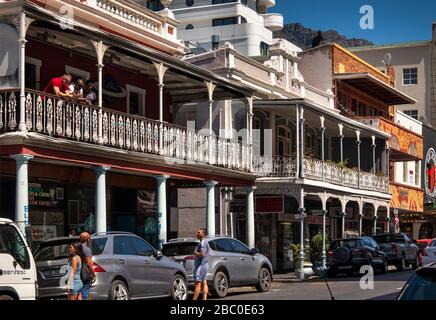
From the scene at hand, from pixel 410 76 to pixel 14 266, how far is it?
56.5 meters

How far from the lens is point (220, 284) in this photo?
20.7 meters

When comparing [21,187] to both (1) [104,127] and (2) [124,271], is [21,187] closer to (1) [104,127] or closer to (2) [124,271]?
(2) [124,271]

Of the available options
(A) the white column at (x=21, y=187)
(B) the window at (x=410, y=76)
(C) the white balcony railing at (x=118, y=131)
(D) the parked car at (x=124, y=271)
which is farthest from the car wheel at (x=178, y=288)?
(B) the window at (x=410, y=76)

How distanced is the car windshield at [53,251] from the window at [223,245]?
6.06m

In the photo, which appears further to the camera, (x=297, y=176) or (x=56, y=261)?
(x=297, y=176)

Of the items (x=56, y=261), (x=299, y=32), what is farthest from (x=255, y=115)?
(x=299, y=32)

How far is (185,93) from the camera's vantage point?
28.8 m

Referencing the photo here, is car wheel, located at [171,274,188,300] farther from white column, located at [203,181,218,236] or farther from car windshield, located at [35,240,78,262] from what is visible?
white column, located at [203,181,218,236]

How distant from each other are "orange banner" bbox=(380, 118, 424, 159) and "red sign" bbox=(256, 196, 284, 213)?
14704 mm

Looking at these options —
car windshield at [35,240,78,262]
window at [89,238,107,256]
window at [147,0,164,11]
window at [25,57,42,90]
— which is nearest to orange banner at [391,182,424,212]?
window at [147,0,164,11]

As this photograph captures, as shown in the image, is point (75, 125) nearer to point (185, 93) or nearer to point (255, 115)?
point (185, 93)

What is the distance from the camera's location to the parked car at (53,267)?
50.3 ft
